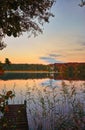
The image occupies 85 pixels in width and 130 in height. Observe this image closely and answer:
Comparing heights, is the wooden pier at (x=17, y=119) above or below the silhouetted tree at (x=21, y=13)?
below

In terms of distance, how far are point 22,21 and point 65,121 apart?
549 centimetres

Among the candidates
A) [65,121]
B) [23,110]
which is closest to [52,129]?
[65,121]

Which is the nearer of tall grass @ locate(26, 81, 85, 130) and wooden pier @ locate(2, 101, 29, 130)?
tall grass @ locate(26, 81, 85, 130)

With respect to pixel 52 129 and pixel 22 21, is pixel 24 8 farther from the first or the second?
pixel 52 129

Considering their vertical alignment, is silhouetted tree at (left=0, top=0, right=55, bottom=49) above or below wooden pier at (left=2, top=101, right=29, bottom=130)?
above

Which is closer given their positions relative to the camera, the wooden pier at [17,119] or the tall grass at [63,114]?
the tall grass at [63,114]

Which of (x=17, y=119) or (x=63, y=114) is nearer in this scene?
(x=63, y=114)

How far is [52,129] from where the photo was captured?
1634 centimetres

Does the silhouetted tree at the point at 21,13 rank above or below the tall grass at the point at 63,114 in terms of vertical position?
above

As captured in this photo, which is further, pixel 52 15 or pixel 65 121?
pixel 52 15

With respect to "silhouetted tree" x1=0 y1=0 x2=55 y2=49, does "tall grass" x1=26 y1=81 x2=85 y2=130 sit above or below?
below

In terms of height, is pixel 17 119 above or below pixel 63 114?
below

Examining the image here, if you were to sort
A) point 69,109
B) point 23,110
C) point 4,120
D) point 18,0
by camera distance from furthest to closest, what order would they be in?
point 23,110 → point 69,109 → point 18,0 → point 4,120

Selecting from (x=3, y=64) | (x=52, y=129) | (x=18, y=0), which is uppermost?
(x=18, y=0)
